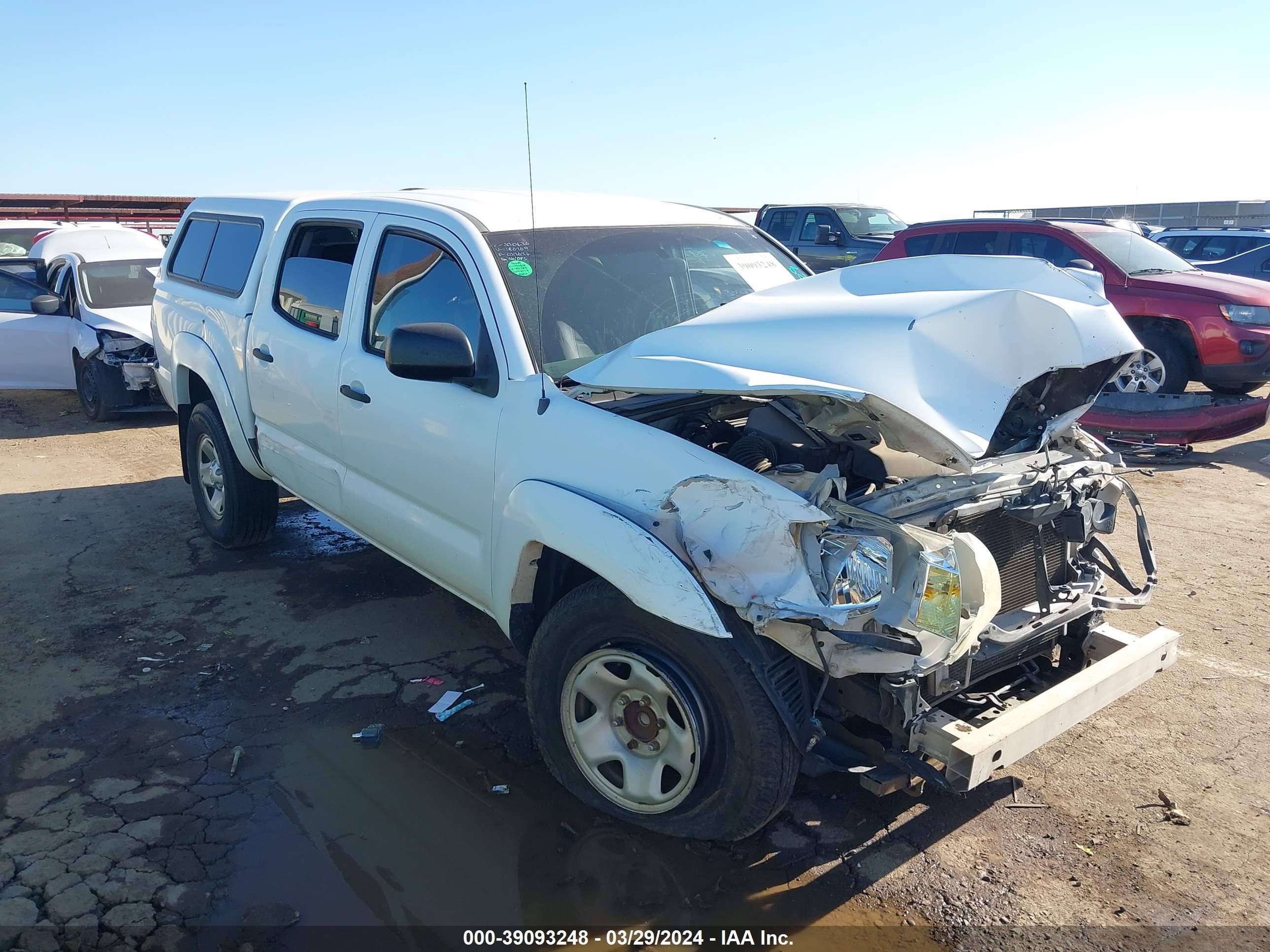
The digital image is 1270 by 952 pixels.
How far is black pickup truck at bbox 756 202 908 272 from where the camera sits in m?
15.1

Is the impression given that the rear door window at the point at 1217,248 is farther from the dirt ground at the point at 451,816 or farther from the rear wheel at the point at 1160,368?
the dirt ground at the point at 451,816

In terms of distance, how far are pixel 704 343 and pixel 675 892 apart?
1.75 m

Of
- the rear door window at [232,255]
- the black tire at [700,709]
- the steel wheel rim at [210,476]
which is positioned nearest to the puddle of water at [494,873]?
the black tire at [700,709]

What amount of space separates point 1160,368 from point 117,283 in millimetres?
10726

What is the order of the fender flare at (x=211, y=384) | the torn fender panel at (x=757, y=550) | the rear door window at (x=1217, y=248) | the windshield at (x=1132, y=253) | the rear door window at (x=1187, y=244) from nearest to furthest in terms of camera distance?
the torn fender panel at (x=757, y=550) → the fender flare at (x=211, y=384) → the windshield at (x=1132, y=253) → the rear door window at (x=1217, y=248) → the rear door window at (x=1187, y=244)

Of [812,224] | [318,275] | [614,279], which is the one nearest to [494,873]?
[614,279]

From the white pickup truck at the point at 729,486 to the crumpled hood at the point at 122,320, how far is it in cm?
610

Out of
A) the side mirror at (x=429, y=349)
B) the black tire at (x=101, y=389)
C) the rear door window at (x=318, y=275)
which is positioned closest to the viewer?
the side mirror at (x=429, y=349)

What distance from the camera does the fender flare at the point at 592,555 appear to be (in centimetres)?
270

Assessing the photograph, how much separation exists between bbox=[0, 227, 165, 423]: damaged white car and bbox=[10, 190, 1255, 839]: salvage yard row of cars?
596 cm

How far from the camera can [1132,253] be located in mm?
9508

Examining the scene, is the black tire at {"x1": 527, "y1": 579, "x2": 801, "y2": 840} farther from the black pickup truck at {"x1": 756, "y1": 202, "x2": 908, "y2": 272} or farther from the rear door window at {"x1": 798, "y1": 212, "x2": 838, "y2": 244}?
the rear door window at {"x1": 798, "y1": 212, "x2": 838, "y2": 244}

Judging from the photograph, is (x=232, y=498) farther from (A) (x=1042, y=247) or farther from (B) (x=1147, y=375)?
(A) (x=1042, y=247)

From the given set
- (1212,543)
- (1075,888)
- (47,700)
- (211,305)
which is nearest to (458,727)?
(47,700)
